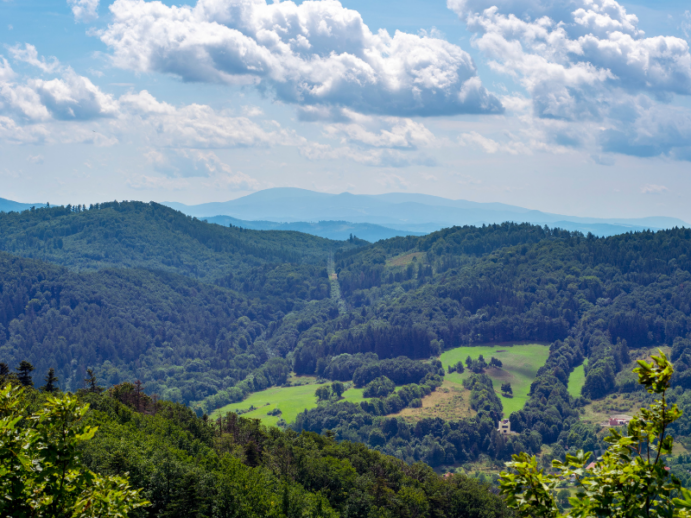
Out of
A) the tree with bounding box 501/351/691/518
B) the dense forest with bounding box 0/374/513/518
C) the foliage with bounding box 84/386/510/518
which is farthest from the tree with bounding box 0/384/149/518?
the foliage with bounding box 84/386/510/518

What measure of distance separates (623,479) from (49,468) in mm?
13432

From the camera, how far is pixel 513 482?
1340 cm

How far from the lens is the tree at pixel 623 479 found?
40.9 feet

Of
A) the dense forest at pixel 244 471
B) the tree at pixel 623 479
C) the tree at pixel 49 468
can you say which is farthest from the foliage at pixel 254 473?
the tree at pixel 623 479

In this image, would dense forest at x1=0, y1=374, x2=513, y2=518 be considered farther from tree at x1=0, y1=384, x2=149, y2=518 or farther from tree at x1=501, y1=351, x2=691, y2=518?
tree at x1=501, y1=351, x2=691, y2=518

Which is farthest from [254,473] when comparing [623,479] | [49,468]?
[623,479]

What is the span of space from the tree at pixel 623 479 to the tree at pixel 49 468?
1041cm

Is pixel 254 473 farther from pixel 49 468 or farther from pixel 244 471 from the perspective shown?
pixel 49 468

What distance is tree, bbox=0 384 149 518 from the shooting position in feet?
48.2

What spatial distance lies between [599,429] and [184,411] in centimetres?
13639

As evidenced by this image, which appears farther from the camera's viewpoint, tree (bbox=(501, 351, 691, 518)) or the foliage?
the foliage

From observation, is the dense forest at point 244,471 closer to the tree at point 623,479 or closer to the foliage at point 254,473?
the foliage at point 254,473

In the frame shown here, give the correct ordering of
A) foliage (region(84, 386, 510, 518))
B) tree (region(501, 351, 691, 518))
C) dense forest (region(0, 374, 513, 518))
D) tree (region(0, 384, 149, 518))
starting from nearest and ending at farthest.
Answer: tree (region(501, 351, 691, 518)), tree (region(0, 384, 149, 518)), dense forest (region(0, 374, 513, 518)), foliage (region(84, 386, 510, 518))

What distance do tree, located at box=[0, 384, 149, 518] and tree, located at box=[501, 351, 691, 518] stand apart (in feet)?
34.2
